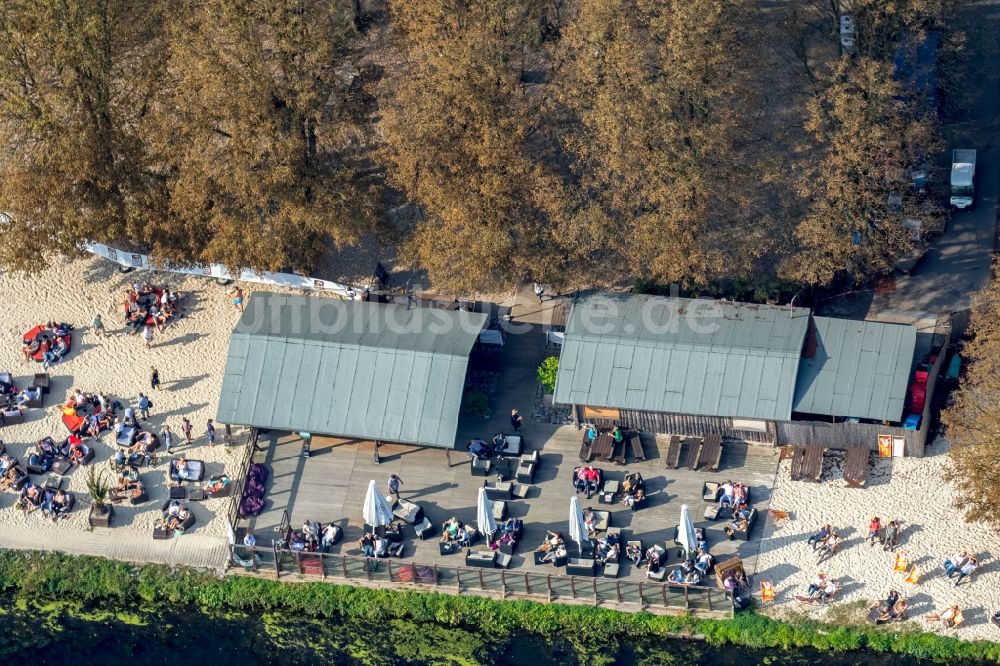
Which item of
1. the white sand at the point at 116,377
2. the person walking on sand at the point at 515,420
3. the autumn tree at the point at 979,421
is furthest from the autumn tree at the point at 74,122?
the autumn tree at the point at 979,421

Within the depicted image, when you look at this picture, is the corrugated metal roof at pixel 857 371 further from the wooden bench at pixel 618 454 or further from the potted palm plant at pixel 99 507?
the potted palm plant at pixel 99 507

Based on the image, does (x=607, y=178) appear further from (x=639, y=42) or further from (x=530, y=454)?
(x=530, y=454)

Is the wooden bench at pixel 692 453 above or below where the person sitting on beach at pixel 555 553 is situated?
above

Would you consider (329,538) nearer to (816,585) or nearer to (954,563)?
(816,585)

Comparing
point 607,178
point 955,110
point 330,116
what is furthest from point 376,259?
point 955,110

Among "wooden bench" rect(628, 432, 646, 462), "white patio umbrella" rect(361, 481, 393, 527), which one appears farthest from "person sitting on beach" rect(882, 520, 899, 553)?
"white patio umbrella" rect(361, 481, 393, 527)
